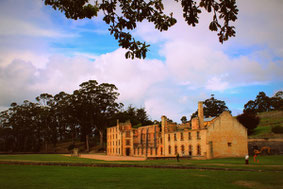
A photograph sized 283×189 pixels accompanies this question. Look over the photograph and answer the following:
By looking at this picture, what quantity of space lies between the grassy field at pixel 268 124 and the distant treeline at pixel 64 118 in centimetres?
3331

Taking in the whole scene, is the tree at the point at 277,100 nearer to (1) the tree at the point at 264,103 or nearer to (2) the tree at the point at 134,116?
(1) the tree at the point at 264,103

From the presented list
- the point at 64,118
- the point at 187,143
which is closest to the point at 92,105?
the point at 64,118

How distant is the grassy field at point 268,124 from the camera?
5931 cm

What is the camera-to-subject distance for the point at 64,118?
263ft

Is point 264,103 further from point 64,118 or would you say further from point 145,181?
point 145,181

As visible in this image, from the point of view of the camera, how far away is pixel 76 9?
7492 millimetres

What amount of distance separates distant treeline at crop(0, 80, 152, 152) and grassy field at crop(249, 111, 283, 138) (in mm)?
33306

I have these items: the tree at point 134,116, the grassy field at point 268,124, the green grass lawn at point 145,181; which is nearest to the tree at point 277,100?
the grassy field at point 268,124

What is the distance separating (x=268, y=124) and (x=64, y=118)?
56.1 metres

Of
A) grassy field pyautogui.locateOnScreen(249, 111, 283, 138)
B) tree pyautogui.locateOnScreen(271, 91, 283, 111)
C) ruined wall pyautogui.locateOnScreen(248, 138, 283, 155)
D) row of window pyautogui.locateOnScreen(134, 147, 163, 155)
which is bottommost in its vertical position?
row of window pyautogui.locateOnScreen(134, 147, 163, 155)

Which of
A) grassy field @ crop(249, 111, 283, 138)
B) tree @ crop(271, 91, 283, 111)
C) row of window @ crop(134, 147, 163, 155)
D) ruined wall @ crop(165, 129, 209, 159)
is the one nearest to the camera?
ruined wall @ crop(165, 129, 209, 159)

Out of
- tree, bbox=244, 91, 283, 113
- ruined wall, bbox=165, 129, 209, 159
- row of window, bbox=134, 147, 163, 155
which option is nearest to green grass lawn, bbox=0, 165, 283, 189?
ruined wall, bbox=165, 129, 209, 159

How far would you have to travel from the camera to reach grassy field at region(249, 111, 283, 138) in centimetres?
5931

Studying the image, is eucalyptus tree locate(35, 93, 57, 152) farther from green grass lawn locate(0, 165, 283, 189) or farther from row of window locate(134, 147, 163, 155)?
green grass lawn locate(0, 165, 283, 189)
